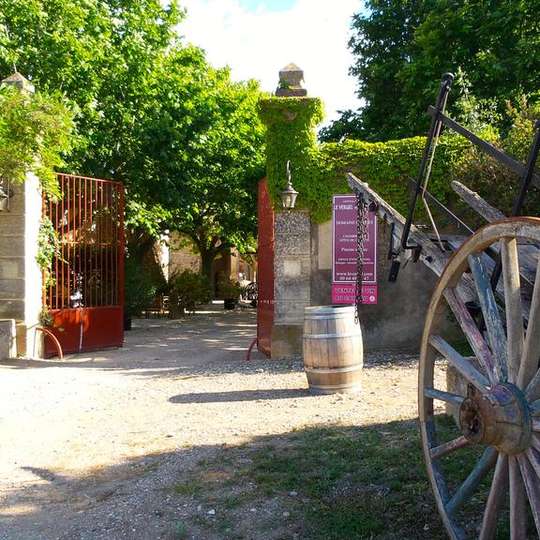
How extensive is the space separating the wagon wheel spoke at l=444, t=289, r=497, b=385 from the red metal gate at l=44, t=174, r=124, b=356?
28.8 ft

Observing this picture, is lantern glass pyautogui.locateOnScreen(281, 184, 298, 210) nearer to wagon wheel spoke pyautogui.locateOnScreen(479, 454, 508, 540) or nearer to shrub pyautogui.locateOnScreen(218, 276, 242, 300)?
wagon wheel spoke pyautogui.locateOnScreen(479, 454, 508, 540)

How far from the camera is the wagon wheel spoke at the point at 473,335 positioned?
274 cm

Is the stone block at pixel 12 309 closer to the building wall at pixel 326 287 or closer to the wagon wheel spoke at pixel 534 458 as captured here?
the building wall at pixel 326 287

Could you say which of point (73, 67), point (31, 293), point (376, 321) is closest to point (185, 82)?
point (73, 67)

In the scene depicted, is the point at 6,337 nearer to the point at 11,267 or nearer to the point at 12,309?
the point at 12,309

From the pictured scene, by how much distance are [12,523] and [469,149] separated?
28.0ft

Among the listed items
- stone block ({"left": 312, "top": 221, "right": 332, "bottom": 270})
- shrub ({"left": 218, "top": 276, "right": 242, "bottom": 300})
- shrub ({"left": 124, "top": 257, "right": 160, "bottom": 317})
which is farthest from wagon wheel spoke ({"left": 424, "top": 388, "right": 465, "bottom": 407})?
shrub ({"left": 218, "top": 276, "right": 242, "bottom": 300})

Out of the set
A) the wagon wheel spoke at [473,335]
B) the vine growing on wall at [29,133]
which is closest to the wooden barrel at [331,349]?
the wagon wheel spoke at [473,335]

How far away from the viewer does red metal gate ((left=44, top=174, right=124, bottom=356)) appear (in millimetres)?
10797

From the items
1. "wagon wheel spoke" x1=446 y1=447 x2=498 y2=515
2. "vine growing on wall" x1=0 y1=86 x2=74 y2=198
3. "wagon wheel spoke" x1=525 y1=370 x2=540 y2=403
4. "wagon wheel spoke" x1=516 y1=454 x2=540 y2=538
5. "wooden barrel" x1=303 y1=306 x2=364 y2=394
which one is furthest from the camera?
"vine growing on wall" x1=0 y1=86 x2=74 y2=198

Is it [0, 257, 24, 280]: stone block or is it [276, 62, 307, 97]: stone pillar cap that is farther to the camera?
[276, 62, 307, 97]: stone pillar cap

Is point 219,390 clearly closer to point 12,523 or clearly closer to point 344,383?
point 344,383

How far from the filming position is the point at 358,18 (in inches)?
Result: 767

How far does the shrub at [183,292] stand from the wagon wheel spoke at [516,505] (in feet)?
60.3
